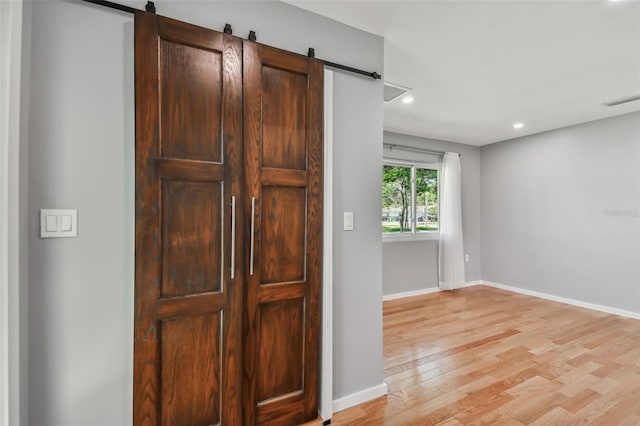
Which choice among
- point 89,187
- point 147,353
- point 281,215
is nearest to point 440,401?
point 281,215

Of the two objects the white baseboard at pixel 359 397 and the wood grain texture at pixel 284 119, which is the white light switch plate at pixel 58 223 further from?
the white baseboard at pixel 359 397

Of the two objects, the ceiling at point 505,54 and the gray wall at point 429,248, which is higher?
the ceiling at point 505,54

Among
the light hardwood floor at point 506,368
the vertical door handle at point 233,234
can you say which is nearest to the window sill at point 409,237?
the light hardwood floor at point 506,368

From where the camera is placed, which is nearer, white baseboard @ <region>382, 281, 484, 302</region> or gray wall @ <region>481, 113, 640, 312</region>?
gray wall @ <region>481, 113, 640, 312</region>

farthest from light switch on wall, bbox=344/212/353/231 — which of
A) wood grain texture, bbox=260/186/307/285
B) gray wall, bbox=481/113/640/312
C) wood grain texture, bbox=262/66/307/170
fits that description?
gray wall, bbox=481/113/640/312

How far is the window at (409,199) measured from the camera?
185 inches

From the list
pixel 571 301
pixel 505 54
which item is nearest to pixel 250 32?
pixel 505 54

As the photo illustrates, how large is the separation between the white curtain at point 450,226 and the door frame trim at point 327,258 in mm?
3704

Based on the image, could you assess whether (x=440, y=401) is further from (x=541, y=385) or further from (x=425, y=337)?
(x=425, y=337)

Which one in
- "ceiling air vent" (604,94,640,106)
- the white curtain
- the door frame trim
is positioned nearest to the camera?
the door frame trim

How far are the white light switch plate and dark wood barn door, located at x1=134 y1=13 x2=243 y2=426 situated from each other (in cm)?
26

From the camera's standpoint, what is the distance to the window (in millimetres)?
4699

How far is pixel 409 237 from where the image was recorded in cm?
478

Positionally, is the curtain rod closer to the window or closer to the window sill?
the window
